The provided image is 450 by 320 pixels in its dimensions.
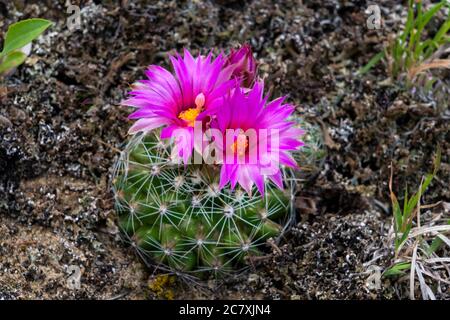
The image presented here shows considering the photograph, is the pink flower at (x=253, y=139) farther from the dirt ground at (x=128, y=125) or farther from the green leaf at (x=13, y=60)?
the green leaf at (x=13, y=60)

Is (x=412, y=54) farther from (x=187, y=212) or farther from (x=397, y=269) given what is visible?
(x=187, y=212)

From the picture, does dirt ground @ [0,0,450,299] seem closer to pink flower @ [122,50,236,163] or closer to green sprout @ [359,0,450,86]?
green sprout @ [359,0,450,86]

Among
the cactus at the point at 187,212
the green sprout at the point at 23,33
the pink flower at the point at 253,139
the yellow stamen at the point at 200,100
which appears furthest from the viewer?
the green sprout at the point at 23,33

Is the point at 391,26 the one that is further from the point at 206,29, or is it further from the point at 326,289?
the point at 326,289

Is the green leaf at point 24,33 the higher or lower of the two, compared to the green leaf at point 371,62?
higher

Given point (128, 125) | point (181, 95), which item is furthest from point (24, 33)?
point (181, 95)

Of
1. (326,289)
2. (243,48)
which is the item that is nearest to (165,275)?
(326,289)

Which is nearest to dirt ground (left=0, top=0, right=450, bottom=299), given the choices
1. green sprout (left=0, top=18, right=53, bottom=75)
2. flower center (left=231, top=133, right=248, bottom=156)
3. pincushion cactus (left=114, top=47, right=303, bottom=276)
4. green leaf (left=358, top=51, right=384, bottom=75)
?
green leaf (left=358, top=51, right=384, bottom=75)

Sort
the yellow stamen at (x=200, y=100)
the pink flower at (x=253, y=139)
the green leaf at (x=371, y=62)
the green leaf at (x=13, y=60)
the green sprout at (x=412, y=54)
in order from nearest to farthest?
the pink flower at (x=253, y=139) < the yellow stamen at (x=200, y=100) < the green leaf at (x=13, y=60) < the green sprout at (x=412, y=54) < the green leaf at (x=371, y=62)

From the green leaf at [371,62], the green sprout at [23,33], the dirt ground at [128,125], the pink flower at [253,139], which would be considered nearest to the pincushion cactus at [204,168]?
the pink flower at [253,139]
